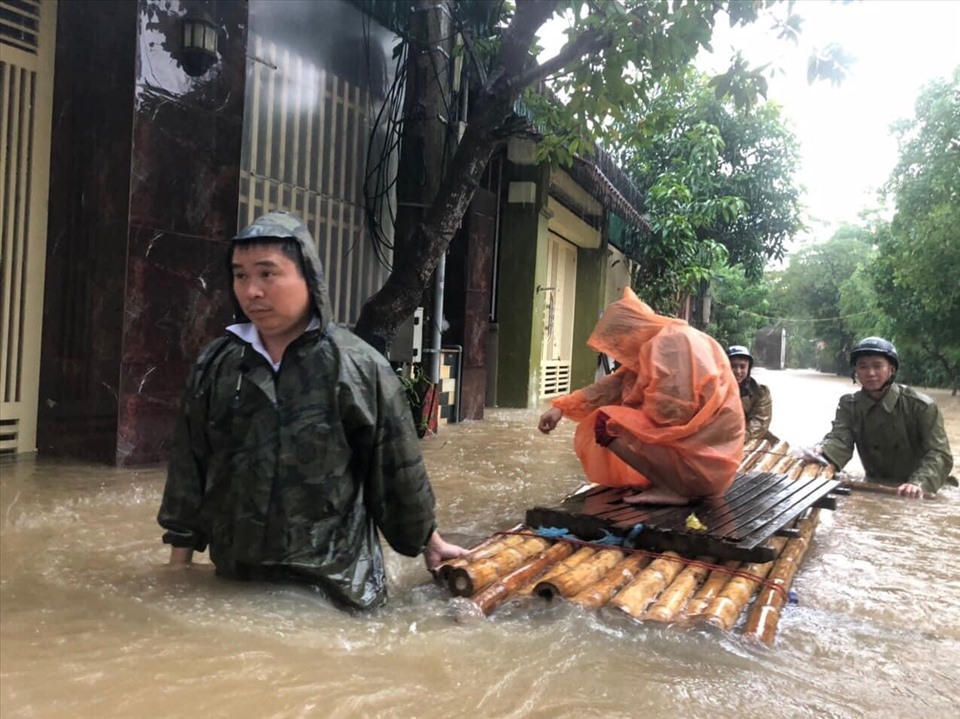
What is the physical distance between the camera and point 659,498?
418 cm

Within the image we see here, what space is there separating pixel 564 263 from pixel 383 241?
6.86 m

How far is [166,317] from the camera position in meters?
5.73

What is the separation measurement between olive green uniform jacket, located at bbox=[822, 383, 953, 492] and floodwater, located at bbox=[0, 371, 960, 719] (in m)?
2.73

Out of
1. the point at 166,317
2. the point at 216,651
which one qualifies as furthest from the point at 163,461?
the point at 216,651

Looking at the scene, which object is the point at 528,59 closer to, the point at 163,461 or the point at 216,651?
the point at 163,461

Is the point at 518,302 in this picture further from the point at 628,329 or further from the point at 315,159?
the point at 628,329

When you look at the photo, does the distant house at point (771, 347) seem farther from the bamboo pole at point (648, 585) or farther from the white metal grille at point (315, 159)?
the bamboo pole at point (648, 585)

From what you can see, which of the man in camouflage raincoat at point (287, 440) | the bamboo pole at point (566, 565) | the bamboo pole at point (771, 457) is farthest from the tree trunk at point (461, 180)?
the man in camouflage raincoat at point (287, 440)

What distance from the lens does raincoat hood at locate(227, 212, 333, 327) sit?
2400mm

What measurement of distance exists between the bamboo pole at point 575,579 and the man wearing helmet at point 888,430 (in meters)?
3.59

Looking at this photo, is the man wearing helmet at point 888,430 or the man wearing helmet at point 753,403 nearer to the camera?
the man wearing helmet at point 888,430

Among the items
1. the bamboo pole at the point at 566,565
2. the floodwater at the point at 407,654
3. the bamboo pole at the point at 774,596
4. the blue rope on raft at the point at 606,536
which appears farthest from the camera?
the blue rope on raft at the point at 606,536

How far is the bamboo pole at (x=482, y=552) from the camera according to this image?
120 inches

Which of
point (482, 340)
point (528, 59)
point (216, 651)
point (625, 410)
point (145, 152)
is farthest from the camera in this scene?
point (482, 340)
